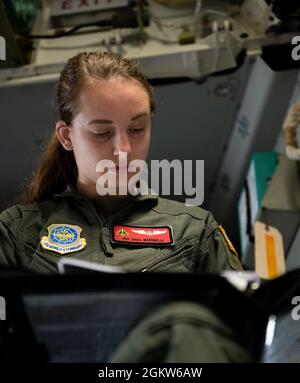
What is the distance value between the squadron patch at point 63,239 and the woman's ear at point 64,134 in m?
0.19

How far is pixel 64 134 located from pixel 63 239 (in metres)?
0.25

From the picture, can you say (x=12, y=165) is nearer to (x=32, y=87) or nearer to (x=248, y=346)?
(x=32, y=87)

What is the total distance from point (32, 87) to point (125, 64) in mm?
821

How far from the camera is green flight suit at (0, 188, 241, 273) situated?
2.94 ft

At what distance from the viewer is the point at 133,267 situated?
2.89 feet

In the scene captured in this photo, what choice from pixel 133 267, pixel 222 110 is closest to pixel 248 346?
pixel 133 267
